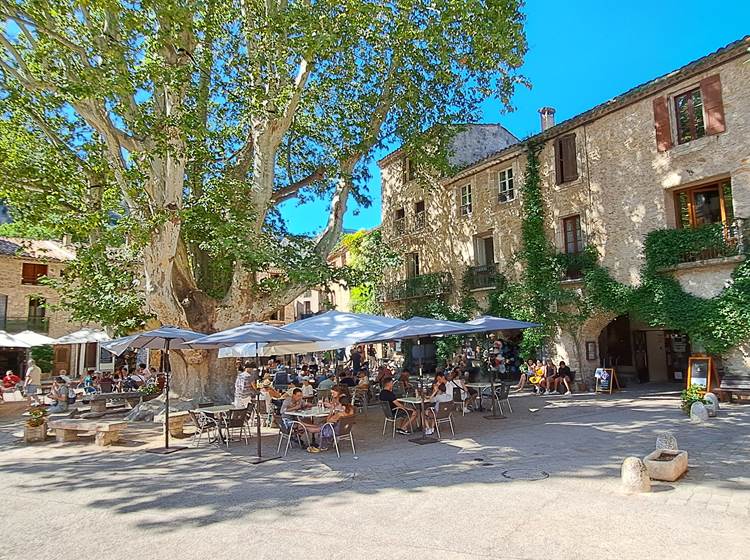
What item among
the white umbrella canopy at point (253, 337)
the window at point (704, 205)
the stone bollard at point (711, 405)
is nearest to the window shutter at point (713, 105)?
the window at point (704, 205)

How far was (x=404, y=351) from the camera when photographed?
25375 mm

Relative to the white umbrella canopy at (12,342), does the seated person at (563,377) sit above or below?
below

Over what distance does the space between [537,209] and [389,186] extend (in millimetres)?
10283

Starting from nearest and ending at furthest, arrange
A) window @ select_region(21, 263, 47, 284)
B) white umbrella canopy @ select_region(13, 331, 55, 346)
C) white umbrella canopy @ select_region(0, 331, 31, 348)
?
white umbrella canopy @ select_region(0, 331, 31, 348) < white umbrella canopy @ select_region(13, 331, 55, 346) < window @ select_region(21, 263, 47, 284)

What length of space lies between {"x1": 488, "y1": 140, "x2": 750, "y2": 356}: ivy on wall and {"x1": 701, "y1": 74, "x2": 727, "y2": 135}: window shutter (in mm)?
2662

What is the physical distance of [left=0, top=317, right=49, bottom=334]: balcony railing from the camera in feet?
91.6

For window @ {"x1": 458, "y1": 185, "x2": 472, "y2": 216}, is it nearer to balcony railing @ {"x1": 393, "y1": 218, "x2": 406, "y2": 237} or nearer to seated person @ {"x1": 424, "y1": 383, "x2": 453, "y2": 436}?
balcony railing @ {"x1": 393, "y1": 218, "x2": 406, "y2": 237}

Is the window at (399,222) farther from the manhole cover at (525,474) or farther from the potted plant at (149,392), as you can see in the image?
the manhole cover at (525,474)

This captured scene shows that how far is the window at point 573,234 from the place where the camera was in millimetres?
18328

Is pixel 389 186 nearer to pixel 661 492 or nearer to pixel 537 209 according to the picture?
pixel 537 209

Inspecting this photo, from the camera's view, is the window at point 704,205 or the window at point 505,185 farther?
the window at point 505,185

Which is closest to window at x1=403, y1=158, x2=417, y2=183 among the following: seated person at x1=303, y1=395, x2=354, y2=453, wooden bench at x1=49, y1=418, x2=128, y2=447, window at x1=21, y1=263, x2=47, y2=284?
seated person at x1=303, y1=395, x2=354, y2=453

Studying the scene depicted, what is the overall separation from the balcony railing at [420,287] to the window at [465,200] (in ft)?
9.18

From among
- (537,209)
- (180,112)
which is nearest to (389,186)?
(537,209)
